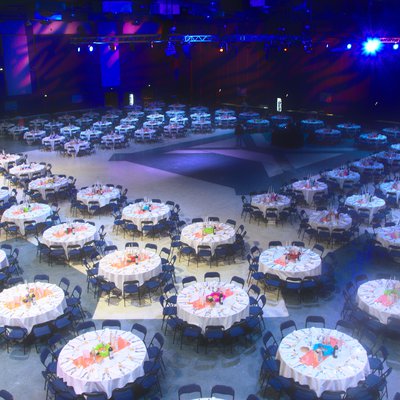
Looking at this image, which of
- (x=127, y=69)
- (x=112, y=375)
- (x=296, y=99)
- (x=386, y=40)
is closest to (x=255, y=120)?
(x=296, y=99)

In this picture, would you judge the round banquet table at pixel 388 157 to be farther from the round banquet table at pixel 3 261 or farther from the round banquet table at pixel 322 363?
the round banquet table at pixel 3 261

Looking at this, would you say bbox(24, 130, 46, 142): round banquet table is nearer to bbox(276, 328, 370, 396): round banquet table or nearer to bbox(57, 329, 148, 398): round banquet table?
bbox(57, 329, 148, 398): round banquet table

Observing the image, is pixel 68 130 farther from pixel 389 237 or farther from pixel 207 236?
pixel 389 237

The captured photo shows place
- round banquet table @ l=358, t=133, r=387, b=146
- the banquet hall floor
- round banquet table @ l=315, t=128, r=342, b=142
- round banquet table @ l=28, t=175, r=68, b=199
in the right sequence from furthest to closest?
round banquet table @ l=315, t=128, r=342, b=142 < round banquet table @ l=358, t=133, r=387, b=146 < round banquet table @ l=28, t=175, r=68, b=199 < the banquet hall floor

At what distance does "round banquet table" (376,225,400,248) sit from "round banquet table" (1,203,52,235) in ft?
30.5

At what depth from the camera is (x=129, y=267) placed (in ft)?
37.3

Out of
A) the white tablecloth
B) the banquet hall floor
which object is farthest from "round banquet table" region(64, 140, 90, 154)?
the white tablecloth

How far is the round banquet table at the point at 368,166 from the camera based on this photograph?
1941cm

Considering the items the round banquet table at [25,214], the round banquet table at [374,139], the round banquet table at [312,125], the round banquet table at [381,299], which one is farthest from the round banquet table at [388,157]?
the round banquet table at [25,214]

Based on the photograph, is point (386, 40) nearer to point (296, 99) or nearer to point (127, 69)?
point (296, 99)

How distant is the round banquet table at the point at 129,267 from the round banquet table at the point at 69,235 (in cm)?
160

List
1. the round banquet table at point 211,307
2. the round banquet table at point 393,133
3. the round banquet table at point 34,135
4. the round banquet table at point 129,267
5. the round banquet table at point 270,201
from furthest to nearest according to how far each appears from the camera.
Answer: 1. the round banquet table at point 34,135
2. the round banquet table at point 393,133
3. the round banquet table at point 270,201
4. the round banquet table at point 129,267
5. the round banquet table at point 211,307

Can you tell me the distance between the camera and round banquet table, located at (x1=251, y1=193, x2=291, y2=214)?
15453 mm

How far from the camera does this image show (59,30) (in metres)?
33.3
